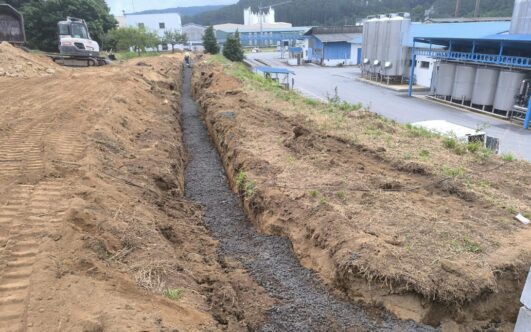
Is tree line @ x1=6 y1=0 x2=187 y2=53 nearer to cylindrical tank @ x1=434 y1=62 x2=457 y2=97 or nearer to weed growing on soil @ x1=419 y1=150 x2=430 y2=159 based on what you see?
cylindrical tank @ x1=434 y1=62 x2=457 y2=97

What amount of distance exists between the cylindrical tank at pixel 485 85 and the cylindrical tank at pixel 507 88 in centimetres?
84

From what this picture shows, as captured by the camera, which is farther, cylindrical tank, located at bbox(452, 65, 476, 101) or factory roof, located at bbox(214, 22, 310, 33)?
factory roof, located at bbox(214, 22, 310, 33)

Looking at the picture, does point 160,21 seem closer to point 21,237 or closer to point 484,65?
point 484,65

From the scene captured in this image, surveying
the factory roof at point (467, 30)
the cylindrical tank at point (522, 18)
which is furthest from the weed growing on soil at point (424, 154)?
the cylindrical tank at point (522, 18)

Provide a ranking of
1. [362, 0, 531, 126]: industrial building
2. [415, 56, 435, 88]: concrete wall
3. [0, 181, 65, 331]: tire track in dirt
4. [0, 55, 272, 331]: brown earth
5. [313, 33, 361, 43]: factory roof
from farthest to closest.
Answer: [313, 33, 361, 43]: factory roof, [415, 56, 435, 88]: concrete wall, [362, 0, 531, 126]: industrial building, [0, 55, 272, 331]: brown earth, [0, 181, 65, 331]: tire track in dirt

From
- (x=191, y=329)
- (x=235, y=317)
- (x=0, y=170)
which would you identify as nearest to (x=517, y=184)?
(x=235, y=317)

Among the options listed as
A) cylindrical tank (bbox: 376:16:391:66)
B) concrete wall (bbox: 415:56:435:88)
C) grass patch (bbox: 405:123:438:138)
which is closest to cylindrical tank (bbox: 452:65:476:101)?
concrete wall (bbox: 415:56:435:88)

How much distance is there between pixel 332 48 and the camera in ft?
213

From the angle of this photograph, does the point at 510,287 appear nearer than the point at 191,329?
No

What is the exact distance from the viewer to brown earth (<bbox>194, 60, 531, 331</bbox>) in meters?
6.92

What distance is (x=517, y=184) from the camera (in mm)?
10742

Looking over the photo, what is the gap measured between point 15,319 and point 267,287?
4378 mm

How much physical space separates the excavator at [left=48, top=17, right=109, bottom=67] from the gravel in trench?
2328cm

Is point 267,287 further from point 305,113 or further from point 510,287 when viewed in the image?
point 305,113
